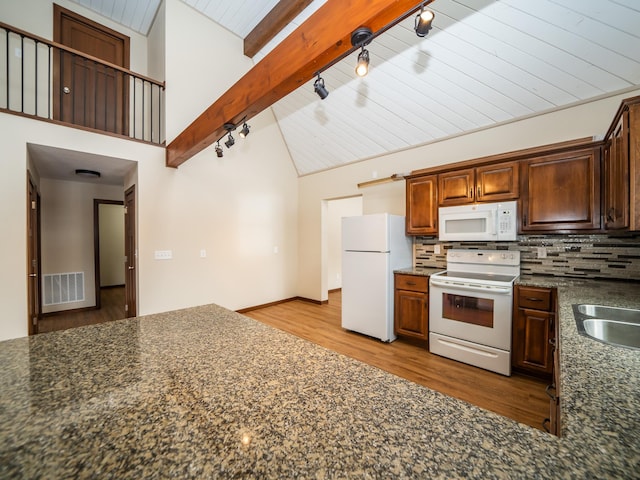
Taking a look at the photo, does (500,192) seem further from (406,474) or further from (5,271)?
(5,271)

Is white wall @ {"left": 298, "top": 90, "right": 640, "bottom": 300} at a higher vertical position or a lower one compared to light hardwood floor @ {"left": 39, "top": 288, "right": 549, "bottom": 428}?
higher

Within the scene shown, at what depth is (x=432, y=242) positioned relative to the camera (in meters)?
3.55

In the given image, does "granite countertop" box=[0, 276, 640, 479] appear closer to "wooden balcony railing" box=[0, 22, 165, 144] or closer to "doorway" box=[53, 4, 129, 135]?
"wooden balcony railing" box=[0, 22, 165, 144]

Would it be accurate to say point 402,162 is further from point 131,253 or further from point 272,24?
point 131,253

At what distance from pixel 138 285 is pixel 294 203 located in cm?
309

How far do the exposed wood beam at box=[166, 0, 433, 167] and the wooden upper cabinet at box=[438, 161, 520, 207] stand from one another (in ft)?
6.78

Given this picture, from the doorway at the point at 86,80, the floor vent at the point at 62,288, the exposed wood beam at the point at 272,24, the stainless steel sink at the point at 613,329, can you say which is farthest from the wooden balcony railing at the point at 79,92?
the stainless steel sink at the point at 613,329

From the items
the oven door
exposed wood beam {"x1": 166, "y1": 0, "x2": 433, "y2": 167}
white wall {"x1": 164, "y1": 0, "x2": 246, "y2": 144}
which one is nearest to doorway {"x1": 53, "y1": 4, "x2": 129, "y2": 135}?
white wall {"x1": 164, "y1": 0, "x2": 246, "y2": 144}

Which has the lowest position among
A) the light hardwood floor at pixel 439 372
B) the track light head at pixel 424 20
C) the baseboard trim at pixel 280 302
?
the light hardwood floor at pixel 439 372

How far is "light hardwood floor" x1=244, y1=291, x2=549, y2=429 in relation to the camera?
2.08 m

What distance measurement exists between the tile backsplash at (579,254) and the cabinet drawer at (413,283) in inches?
30.9

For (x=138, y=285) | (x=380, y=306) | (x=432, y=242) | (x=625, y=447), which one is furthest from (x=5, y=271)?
(x=432, y=242)

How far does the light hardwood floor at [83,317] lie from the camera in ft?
12.7

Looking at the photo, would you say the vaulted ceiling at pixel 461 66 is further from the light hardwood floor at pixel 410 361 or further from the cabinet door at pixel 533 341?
the light hardwood floor at pixel 410 361
